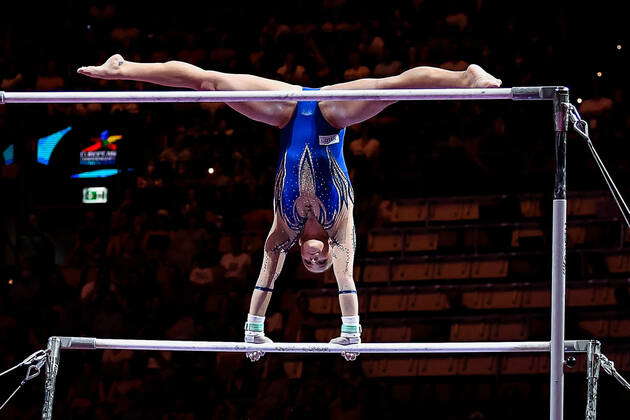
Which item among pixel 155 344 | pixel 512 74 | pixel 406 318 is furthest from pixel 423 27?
pixel 155 344

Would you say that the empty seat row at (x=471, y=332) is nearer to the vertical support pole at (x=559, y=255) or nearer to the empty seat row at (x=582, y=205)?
the empty seat row at (x=582, y=205)

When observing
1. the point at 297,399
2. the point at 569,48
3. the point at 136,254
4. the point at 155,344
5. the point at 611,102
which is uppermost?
the point at 569,48

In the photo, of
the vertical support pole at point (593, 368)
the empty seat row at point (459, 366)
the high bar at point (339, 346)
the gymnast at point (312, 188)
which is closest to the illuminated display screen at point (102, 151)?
the empty seat row at point (459, 366)

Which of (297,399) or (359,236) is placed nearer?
(297,399)

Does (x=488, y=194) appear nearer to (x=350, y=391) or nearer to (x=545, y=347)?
(x=350, y=391)

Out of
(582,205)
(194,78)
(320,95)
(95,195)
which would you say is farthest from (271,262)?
(95,195)

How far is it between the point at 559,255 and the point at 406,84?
1.46m

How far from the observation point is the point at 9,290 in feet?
34.0

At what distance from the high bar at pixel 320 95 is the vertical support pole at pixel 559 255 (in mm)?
141

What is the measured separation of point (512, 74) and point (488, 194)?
1465mm

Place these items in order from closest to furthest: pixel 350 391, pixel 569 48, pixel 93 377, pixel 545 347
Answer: pixel 545 347 → pixel 350 391 → pixel 93 377 → pixel 569 48

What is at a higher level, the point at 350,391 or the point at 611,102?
the point at 611,102

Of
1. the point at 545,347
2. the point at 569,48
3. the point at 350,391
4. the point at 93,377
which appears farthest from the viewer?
the point at 569,48

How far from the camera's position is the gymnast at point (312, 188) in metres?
6.08
